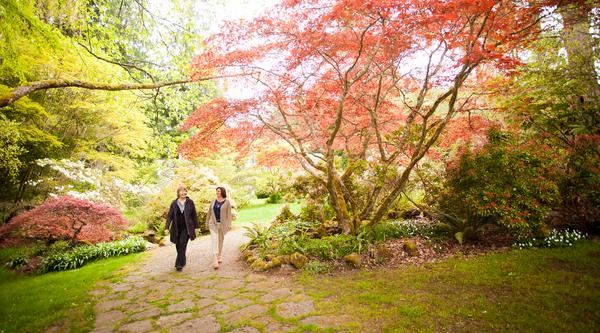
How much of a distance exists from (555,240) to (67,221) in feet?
34.0

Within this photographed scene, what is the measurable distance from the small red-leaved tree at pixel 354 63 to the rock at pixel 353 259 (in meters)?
0.91

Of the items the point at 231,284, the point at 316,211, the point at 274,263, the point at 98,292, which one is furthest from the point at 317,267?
the point at 98,292

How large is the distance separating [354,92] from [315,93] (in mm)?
906

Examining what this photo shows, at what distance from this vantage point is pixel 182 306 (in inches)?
155

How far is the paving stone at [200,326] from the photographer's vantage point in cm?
320

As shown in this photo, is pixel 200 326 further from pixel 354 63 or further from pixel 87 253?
pixel 87 253

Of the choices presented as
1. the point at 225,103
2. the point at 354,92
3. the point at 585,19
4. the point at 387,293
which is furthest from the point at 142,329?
the point at 585,19

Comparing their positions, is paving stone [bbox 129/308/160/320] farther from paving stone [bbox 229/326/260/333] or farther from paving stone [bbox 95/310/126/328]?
paving stone [bbox 229/326/260/333]

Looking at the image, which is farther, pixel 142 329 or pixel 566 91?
pixel 566 91

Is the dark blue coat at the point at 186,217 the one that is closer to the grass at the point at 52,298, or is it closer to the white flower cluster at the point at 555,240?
the grass at the point at 52,298

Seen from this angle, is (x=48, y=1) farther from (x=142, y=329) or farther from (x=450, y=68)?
(x=450, y=68)

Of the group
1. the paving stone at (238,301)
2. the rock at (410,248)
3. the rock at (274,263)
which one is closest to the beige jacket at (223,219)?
the rock at (274,263)

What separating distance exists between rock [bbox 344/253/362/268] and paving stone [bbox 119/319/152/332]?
3164mm

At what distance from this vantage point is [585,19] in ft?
18.9
